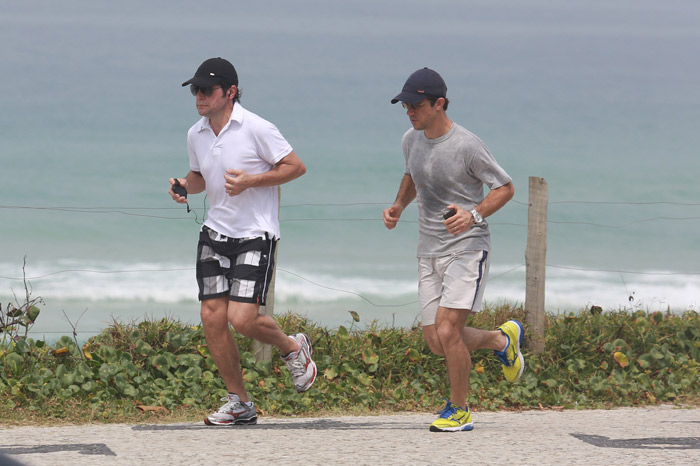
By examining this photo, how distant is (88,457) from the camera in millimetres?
5039

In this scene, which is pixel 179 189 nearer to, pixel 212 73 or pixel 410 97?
pixel 212 73

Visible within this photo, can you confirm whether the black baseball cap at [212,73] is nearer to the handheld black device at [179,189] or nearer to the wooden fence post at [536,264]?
the handheld black device at [179,189]

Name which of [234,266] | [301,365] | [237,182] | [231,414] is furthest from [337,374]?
[237,182]

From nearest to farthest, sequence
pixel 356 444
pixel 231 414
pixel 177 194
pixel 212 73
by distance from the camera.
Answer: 1. pixel 356 444
2. pixel 212 73
3. pixel 177 194
4. pixel 231 414

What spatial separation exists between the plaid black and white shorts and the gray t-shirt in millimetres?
1066

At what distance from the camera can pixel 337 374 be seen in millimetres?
8102

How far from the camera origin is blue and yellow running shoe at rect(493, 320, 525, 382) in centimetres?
695

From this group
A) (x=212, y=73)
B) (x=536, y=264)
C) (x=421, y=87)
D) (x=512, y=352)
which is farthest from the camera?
(x=536, y=264)

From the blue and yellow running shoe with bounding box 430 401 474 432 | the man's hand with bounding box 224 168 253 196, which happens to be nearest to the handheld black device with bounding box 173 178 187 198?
the man's hand with bounding box 224 168 253 196

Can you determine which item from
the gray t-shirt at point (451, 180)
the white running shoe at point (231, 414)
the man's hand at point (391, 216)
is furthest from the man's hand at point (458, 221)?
the white running shoe at point (231, 414)

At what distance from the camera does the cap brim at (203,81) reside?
5859mm

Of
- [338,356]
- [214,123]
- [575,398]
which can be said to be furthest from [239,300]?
[575,398]

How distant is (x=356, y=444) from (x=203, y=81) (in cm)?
252

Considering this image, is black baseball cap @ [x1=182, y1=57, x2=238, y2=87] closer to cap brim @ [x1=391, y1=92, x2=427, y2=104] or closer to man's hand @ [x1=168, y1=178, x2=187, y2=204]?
man's hand @ [x1=168, y1=178, x2=187, y2=204]
